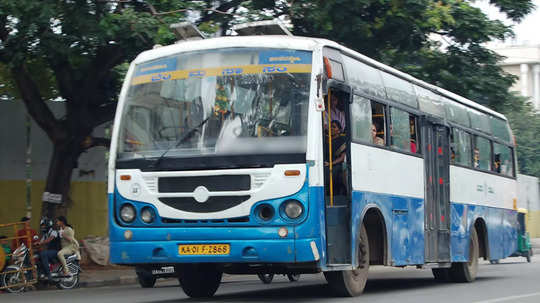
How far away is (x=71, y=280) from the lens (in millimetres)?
18438

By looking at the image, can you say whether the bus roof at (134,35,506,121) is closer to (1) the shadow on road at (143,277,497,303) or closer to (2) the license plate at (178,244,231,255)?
(2) the license plate at (178,244,231,255)

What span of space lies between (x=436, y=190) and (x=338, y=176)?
3978 millimetres

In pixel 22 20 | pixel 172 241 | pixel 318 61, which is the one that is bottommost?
pixel 172 241

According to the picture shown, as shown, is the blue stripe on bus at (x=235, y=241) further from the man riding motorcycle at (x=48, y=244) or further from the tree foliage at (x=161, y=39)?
the man riding motorcycle at (x=48, y=244)

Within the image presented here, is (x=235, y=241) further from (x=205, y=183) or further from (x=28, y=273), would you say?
(x=28, y=273)

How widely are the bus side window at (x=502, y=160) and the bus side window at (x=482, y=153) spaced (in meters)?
0.48

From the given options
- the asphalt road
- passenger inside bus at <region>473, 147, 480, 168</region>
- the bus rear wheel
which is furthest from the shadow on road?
passenger inside bus at <region>473, 147, 480, 168</region>

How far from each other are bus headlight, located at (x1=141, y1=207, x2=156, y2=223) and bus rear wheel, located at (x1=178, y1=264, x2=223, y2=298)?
164 centimetres

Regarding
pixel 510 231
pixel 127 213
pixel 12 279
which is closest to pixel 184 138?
pixel 127 213

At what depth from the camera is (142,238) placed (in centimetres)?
1056

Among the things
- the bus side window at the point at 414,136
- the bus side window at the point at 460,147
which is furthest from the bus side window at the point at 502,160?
the bus side window at the point at 414,136

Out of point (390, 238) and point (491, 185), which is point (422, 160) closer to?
point (390, 238)

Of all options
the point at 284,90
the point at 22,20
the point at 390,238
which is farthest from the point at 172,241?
the point at 22,20

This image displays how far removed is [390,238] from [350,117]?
6.57 ft
